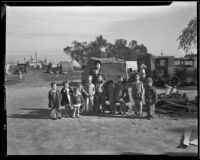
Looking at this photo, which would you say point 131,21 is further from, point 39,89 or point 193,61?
point 39,89

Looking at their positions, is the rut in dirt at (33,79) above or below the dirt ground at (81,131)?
above

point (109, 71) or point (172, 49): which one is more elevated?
point (172, 49)

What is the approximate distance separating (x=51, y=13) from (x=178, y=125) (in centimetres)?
317

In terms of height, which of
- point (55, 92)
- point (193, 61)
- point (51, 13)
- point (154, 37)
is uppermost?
point (51, 13)

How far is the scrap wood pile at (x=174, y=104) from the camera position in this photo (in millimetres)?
5020

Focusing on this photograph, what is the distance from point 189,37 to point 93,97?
2101 mm

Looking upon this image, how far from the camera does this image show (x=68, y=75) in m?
5.01

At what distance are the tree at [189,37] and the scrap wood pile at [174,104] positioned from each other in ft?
2.95

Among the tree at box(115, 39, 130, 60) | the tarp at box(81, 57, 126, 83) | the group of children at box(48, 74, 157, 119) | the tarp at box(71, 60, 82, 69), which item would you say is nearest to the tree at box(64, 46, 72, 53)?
the tarp at box(71, 60, 82, 69)

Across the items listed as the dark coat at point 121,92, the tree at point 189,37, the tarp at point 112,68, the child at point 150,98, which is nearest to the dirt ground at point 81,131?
the child at point 150,98

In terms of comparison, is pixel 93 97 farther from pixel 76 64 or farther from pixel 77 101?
pixel 76 64

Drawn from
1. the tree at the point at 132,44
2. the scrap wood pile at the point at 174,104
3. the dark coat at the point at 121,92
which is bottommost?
the scrap wood pile at the point at 174,104

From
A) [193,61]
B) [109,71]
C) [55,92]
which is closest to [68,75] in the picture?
[55,92]

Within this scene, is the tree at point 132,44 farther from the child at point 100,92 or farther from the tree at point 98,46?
the child at point 100,92
